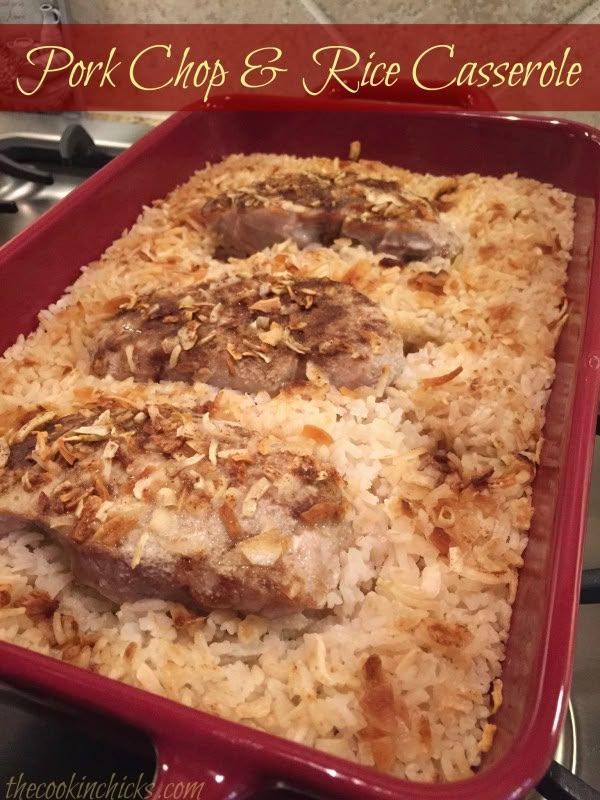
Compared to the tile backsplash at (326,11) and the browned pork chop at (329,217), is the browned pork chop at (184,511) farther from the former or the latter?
the tile backsplash at (326,11)

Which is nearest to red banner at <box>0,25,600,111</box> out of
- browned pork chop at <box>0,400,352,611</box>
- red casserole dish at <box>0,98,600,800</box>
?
red casserole dish at <box>0,98,600,800</box>

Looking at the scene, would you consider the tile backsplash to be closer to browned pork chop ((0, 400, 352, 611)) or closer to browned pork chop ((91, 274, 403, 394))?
browned pork chop ((91, 274, 403, 394))

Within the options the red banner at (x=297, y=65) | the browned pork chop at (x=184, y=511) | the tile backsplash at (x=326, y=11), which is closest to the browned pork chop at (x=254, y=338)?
the browned pork chop at (x=184, y=511)

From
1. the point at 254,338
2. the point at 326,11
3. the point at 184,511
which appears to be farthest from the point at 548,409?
the point at 326,11

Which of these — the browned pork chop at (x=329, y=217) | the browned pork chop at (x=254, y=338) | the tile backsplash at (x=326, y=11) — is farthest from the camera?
the tile backsplash at (x=326, y=11)

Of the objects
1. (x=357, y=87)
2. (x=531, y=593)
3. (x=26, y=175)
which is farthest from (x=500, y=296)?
(x=26, y=175)

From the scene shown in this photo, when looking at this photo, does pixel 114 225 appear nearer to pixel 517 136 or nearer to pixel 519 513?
pixel 517 136
